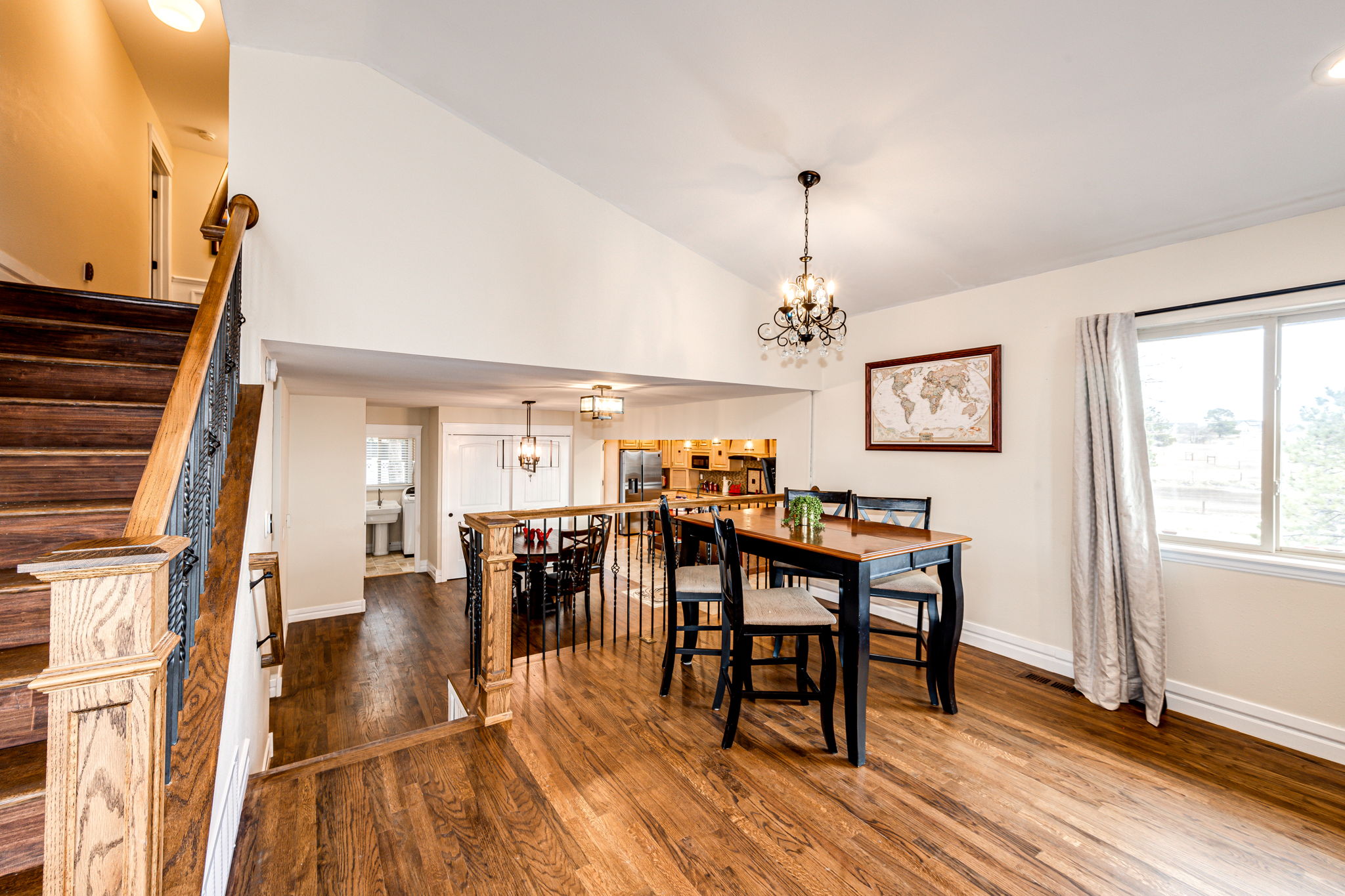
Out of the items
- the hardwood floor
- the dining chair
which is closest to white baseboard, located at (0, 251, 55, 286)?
the hardwood floor

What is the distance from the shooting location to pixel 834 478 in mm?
4652

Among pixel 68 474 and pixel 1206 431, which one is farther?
pixel 1206 431

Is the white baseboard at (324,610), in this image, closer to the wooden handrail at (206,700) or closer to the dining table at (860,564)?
the dining table at (860,564)

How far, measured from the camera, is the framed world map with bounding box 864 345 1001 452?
3613 millimetres

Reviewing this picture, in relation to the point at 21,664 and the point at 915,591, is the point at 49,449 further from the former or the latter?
the point at 915,591

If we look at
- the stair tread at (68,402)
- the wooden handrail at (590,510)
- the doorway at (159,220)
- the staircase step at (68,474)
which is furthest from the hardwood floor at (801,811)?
the doorway at (159,220)

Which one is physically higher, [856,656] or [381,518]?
[856,656]

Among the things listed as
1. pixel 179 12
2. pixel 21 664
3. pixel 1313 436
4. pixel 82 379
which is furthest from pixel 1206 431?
pixel 179 12

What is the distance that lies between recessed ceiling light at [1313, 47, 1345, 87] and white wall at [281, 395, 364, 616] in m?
6.63

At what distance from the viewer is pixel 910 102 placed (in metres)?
2.21

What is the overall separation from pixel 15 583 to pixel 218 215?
5.68ft

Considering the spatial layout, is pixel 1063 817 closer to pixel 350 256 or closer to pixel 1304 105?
pixel 1304 105

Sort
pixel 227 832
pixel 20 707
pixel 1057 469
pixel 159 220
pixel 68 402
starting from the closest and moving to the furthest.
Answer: pixel 20 707, pixel 227 832, pixel 68 402, pixel 1057 469, pixel 159 220

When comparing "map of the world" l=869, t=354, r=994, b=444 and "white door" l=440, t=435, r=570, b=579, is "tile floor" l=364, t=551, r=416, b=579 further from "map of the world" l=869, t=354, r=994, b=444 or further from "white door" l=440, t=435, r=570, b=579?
"map of the world" l=869, t=354, r=994, b=444
